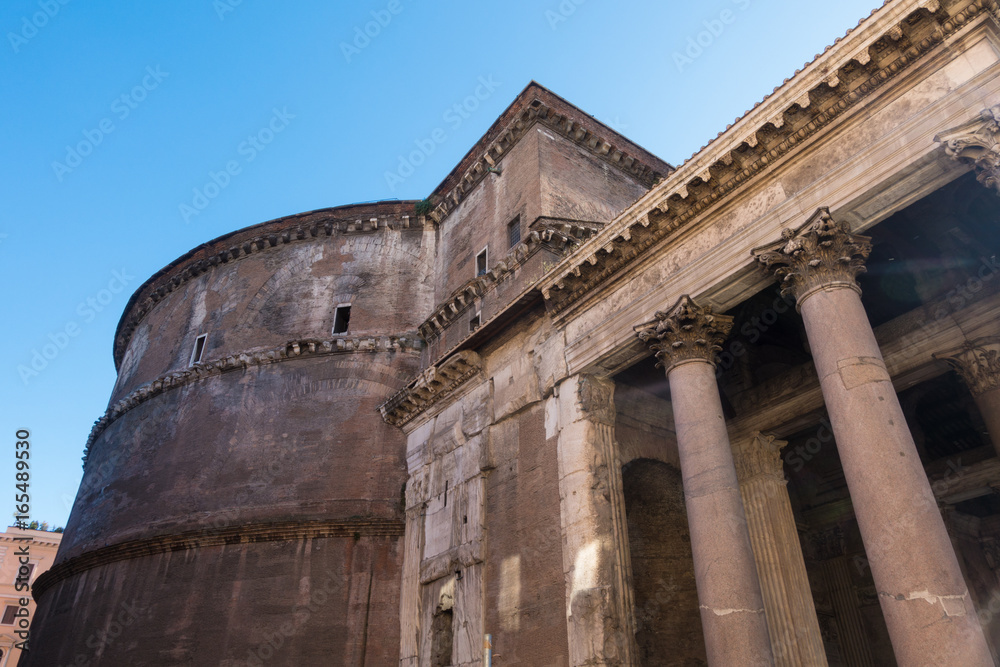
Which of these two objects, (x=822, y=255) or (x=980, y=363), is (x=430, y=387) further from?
(x=980, y=363)

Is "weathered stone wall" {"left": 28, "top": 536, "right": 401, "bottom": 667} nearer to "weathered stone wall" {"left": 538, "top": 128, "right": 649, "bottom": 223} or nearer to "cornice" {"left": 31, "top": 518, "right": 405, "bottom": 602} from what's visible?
"cornice" {"left": 31, "top": 518, "right": 405, "bottom": 602}

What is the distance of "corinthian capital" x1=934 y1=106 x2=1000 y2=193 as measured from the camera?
5.87 m

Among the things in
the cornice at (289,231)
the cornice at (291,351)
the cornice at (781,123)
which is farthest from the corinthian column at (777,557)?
the cornice at (289,231)

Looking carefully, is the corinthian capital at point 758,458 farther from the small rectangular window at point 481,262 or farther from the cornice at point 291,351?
the cornice at point 291,351

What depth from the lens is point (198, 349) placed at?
1778cm

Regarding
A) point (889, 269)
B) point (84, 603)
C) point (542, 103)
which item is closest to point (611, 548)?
point (889, 269)

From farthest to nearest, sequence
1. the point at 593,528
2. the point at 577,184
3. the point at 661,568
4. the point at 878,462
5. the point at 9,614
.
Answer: the point at 9,614 < the point at 577,184 < the point at 661,568 < the point at 593,528 < the point at 878,462

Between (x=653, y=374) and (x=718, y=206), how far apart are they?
336 centimetres

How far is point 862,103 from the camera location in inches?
278

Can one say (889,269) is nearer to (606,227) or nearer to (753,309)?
(753,309)

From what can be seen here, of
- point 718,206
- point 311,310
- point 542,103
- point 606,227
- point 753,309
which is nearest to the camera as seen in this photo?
point 718,206

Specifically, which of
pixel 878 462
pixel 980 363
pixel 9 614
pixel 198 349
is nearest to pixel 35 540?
pixel 9 614

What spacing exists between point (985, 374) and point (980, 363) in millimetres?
153

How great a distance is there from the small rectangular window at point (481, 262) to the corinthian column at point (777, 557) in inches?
257
